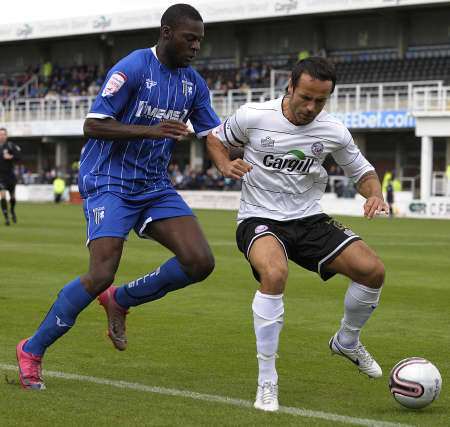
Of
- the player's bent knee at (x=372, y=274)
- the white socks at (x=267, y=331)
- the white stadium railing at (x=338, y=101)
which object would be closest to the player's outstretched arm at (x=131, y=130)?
the white socks at (x=267, y=331)

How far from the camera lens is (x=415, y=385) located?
5723mm

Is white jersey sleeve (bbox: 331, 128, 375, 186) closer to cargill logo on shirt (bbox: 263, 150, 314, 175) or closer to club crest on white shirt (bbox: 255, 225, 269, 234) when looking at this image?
cargill logo on shirt (bbox: 263, 150, 314, 175)

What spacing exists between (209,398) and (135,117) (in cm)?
177

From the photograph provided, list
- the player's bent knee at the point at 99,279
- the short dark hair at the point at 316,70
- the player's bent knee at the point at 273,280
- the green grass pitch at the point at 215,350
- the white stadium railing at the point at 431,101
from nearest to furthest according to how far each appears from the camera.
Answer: the green grass pitch at the point at 215,350
the player's bent knee at the point at 273,280
the short dark hair at the point at 316,70
the player's bent knee at the point at 99,279
the white stadium railing at the point at 431,101

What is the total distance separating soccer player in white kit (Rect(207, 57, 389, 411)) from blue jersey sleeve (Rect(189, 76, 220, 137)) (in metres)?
0.30

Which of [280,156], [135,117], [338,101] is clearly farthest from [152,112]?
[338,101]

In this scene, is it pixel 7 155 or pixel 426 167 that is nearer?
pixel 7 155

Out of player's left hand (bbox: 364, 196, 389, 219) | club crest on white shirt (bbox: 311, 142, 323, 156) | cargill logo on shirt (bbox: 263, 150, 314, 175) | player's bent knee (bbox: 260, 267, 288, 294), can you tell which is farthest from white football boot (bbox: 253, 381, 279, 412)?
club crest on white shirt (bbox: 311, 142, 323, 156)

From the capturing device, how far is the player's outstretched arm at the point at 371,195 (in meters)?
6.32

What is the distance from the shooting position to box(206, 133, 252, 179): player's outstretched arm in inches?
238

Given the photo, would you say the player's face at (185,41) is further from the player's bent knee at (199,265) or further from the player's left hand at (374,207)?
the player's left hand at (374,207)

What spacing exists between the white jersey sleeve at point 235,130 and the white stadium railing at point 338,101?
104 ft

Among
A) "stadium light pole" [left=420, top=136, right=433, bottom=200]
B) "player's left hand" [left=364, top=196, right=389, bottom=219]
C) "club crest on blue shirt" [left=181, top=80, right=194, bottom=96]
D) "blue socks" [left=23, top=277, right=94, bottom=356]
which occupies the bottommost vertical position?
"stadium light pole" [left=420, top=136, right=433, bottom=200]

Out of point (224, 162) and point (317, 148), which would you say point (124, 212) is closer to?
point (224, 162)
